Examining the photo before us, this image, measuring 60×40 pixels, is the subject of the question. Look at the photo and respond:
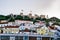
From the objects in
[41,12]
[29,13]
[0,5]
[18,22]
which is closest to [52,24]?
[41,12]

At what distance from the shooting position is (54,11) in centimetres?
202

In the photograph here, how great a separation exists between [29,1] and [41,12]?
0.24m

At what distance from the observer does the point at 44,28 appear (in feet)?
6.19

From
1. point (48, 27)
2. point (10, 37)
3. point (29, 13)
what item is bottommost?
point (10, 37)

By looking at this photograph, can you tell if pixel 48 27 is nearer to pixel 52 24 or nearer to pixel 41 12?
pixel 52 24

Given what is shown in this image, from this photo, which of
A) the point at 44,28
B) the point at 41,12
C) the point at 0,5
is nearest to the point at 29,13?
the point at 41,12

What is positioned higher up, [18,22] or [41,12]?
[41,12]

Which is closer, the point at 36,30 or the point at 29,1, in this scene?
the point at 36,30

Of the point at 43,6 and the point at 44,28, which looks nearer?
the point at 44,28

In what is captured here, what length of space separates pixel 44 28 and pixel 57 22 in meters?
0.23

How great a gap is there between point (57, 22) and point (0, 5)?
0.86m

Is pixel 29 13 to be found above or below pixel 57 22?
above

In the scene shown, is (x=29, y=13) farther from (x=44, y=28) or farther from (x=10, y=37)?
(x=10, y=37)

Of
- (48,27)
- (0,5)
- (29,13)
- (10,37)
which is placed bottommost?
(10,37)
